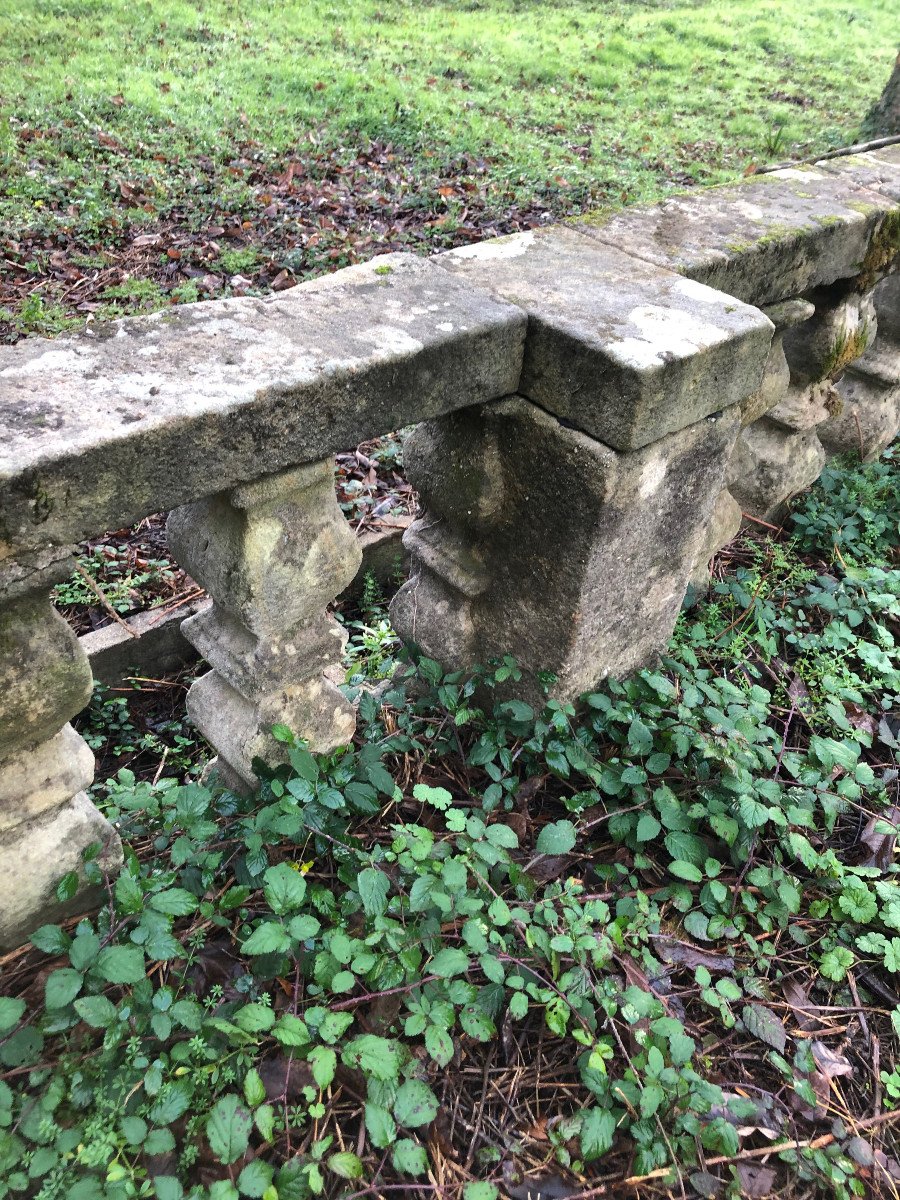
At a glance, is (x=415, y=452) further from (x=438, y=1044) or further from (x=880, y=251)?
(x=880, y=251)

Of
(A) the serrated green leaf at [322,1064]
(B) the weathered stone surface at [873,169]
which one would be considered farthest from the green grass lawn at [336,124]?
(A) the serrated green leaf at [322,1064]

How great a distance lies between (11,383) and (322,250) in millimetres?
4768

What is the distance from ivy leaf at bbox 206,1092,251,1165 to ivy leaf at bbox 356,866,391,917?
36 centimetres

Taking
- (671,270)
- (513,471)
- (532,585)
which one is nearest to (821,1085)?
(532,585)

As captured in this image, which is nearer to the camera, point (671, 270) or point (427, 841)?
point (427, 841)

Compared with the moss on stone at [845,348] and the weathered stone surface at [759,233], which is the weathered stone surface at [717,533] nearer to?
the moss on stone at [845,348]

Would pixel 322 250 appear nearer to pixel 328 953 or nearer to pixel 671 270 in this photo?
pixel 671 270

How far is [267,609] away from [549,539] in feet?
2.17

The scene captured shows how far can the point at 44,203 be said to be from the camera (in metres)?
5.75

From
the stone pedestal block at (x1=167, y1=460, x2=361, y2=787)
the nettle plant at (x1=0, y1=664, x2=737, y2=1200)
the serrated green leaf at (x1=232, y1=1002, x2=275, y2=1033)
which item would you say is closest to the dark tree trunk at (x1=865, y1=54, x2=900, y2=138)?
the stone pedestal block at (x1=167, y1=460, x2=361, y2=787)

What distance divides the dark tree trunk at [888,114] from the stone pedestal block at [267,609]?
27.3 feet

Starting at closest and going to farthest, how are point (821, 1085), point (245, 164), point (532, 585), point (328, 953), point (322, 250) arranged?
point (328, 953), point (821, 1085), point (532, 585), point (322, 250), point (245, 164)

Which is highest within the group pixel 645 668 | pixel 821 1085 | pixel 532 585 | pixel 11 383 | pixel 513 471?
pixel 11 383

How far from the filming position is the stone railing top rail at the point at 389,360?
1.20 m
